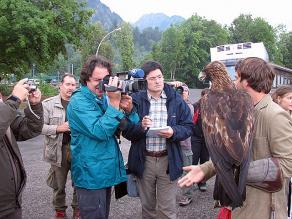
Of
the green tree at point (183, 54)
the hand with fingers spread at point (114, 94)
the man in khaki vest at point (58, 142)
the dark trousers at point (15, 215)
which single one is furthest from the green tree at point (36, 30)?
the green tree at point (183, 54)

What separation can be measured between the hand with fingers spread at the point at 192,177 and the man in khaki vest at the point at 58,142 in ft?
9.25

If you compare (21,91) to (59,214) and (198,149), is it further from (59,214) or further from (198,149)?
(198,149)

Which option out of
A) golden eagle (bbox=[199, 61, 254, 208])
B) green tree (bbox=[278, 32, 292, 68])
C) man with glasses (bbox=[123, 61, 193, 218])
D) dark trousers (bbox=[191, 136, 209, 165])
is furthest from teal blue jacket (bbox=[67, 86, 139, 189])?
green tree (bbox=[278, 32, 292, 68])

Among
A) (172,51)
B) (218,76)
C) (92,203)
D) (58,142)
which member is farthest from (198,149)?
(172,51)

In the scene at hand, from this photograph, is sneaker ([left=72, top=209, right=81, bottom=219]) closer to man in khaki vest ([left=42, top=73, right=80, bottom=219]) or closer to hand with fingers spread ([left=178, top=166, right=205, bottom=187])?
man in khaki vest ([left=42, top=73, right=80, bottom=219])

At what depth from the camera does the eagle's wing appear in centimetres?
244

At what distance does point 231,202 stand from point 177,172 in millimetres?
1775

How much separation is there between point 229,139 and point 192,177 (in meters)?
0.37

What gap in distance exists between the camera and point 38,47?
2177 centimetres

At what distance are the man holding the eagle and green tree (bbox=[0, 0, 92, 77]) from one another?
737 inches

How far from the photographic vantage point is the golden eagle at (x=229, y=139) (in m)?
2.44

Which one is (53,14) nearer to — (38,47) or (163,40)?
(38,47)

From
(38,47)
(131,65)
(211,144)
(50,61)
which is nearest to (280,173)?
(211,144)

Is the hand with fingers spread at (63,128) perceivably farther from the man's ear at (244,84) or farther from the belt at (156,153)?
the man's ear at (244,84)
